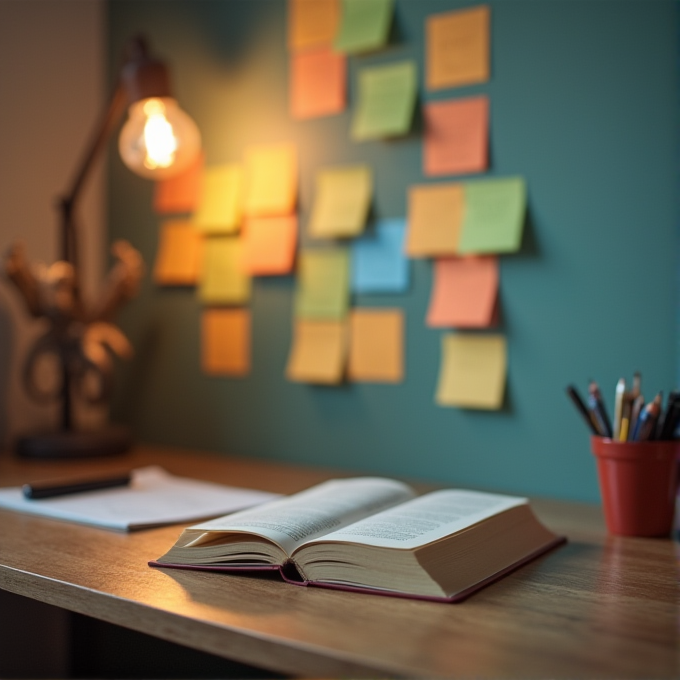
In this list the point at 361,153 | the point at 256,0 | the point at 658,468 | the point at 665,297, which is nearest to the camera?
the point at 658,468

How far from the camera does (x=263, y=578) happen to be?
0.71 meters

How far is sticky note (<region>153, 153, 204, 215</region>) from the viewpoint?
1.48 metres

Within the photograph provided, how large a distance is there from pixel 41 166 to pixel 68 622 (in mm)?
801

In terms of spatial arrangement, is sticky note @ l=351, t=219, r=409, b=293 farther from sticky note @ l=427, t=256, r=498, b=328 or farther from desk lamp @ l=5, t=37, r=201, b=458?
desk lamp @ l=5, t=37, r=201, b=458

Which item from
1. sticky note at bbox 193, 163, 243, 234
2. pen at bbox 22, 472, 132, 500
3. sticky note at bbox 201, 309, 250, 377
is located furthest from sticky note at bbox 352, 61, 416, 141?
pen at bbox 22, 472, 132, 500

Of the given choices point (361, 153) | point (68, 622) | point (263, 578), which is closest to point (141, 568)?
point (263, 578)

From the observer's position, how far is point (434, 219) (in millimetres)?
1180

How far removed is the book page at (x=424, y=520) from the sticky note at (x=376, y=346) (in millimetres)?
385

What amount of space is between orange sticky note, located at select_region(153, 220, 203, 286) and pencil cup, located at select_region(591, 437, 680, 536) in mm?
837

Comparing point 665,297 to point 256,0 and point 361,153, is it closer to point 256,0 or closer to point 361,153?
point 361,153

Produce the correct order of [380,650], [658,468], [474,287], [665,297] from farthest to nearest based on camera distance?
[474,287], [665,297], [658,468], [380,650]

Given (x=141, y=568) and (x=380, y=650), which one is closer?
(x=380, y=650)

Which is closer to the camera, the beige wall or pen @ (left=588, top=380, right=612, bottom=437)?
pen @ (left=588, top=380, right=612, bottom=437)

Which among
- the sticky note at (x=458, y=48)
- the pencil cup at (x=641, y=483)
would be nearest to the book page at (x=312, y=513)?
the pencil cup at (x=641, y=483)
